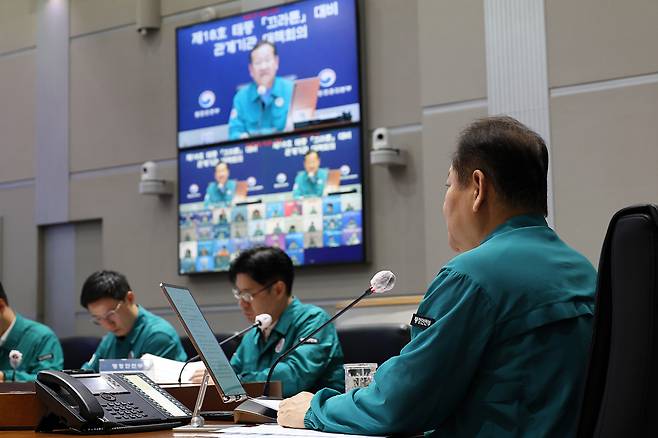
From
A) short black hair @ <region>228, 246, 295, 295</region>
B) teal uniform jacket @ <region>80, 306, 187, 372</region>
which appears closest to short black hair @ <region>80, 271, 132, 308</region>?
teal uniform jacket @ <region>80, 306, 187, 372</region>

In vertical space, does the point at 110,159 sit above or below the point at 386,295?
above

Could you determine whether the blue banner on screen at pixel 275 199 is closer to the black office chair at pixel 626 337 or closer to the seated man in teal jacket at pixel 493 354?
the seated man in teal jacket at pixel 493 354

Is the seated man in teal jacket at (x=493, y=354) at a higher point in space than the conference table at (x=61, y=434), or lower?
higher

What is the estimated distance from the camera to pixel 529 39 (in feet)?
15.4

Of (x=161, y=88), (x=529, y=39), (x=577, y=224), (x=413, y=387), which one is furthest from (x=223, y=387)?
(x=161, y=88)

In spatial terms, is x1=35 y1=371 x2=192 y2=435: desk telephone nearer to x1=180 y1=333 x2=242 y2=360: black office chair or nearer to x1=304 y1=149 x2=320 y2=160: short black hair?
x1=180 y1=333 x2=242 y2=360: black office chair

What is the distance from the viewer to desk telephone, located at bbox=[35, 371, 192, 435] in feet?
6.02

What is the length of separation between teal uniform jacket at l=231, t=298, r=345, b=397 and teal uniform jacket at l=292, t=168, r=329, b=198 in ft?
6.40

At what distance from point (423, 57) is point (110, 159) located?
2559mm

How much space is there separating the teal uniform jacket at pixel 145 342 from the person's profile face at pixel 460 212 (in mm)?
2685

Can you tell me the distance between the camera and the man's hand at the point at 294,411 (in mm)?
1712

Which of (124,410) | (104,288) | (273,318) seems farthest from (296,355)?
(104,288)

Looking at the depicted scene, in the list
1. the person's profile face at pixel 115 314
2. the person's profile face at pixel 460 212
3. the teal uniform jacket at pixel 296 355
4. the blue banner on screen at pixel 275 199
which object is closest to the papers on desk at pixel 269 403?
the person's profile face at pixel 460 212

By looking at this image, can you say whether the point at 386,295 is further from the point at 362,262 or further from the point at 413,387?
the point at 413,387
